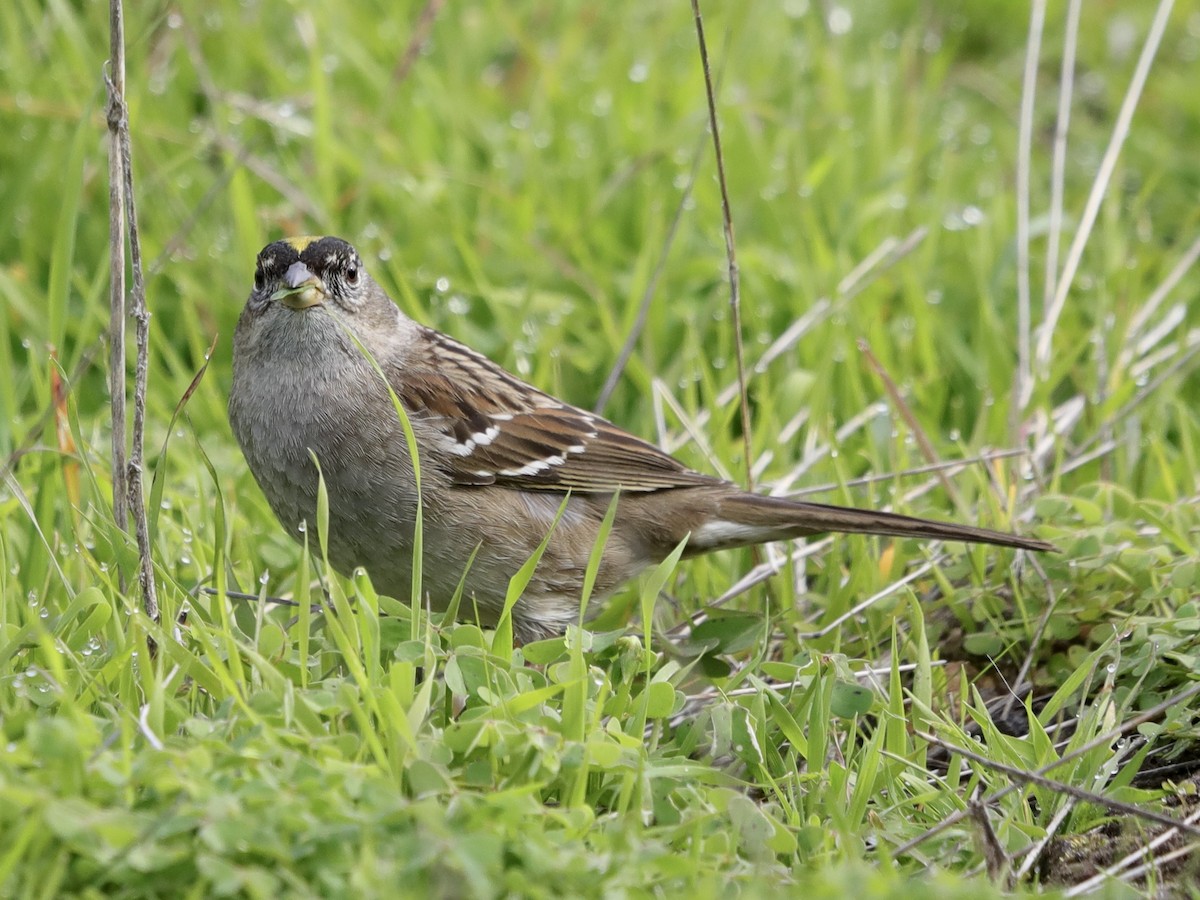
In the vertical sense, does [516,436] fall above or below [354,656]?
above

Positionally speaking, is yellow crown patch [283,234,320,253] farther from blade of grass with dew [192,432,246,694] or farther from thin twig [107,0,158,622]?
blade of grass with dew [192,432,246,694]

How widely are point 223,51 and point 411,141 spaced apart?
0.98 m

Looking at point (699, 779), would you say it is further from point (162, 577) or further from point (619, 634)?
point (162, 577)

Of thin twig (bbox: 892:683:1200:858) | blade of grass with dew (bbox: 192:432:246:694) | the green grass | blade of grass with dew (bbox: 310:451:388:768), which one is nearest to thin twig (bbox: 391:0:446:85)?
the green grass

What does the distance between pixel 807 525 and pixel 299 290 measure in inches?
56.2

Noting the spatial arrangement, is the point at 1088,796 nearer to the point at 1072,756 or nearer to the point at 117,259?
the point at 1072,756

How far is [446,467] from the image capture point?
148 inches

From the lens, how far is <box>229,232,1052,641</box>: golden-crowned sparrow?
3576 millimetres

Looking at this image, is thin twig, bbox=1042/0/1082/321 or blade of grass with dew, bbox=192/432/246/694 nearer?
blade of grass with dew, bbox=192/432/246/694

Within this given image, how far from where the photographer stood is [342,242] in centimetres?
383

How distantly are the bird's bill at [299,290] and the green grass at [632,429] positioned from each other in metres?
0.54

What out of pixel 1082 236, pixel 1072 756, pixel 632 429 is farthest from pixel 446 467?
pixel 1082 236

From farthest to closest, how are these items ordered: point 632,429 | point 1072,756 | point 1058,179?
point 1058,179, point 632,429, point 1072,756

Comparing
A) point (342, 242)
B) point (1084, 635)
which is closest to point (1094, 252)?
point (1084, 635)
